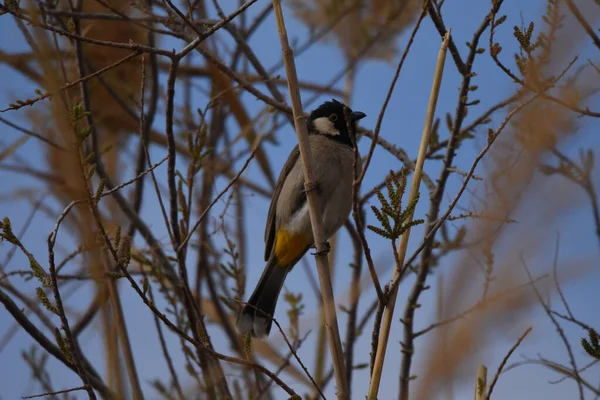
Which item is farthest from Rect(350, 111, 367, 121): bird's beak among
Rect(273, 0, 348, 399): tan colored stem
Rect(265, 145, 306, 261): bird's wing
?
Rect(273, 0, 348, 399): tan colored stem

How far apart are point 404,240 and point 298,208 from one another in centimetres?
191

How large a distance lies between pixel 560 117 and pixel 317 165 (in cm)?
255

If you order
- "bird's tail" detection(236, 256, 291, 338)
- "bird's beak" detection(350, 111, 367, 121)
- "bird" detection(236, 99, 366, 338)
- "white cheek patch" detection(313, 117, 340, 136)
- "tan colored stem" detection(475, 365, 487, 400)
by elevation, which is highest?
"white cheek patch" detection(313, 117, 340, 136)

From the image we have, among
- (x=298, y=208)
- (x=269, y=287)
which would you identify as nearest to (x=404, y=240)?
(x=298, y=208)

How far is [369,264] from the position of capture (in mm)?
1396

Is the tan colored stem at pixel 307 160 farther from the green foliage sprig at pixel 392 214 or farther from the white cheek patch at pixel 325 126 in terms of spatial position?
the white cheek patch at pixel 325 126

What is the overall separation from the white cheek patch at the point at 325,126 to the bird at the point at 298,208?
1.7 inches

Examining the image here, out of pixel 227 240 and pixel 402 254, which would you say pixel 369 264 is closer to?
pixel 402 254

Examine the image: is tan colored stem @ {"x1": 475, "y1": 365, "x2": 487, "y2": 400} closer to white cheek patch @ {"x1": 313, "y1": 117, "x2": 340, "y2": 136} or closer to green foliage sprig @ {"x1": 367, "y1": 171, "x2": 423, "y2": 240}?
green foliage sprig @ {"x1": 367, "y1": 171, "x2": 423, "y2": 240}

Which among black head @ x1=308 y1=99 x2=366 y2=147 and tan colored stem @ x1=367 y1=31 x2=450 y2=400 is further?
black head @ x1=308 y1=99 x2=366 y2=147

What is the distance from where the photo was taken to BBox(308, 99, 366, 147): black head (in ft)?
12.2

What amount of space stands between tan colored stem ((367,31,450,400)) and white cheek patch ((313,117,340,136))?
2.05m

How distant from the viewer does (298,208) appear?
3412 mm

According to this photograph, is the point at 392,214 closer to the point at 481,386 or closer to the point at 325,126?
the point at 481,386
